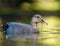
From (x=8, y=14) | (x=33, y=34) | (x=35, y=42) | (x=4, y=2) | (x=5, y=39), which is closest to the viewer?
(x=35, y=42)

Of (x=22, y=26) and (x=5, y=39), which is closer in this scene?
(x=5, y=39)

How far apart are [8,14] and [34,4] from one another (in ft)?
9.04

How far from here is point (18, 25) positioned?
1089cm

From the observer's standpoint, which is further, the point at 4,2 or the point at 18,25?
the point at 4,2

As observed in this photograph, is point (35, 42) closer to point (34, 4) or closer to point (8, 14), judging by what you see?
point (8, 14)

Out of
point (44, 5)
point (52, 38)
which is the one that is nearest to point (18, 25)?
point (52, 38)

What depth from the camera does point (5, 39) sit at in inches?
363

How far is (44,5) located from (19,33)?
14.2 m

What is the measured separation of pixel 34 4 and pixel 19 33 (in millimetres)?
14452

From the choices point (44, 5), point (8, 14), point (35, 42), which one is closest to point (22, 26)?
point (35, 42)

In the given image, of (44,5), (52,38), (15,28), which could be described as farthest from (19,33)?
(44,5)

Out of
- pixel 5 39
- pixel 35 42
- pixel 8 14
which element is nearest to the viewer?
pixel 35 42

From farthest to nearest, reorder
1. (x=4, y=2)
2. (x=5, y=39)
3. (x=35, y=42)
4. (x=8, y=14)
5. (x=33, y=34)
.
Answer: (x=4, y=2) < (x=8, y=14) < (x=33, y=34) < (x=5, y=39) < (x=35, y=42)

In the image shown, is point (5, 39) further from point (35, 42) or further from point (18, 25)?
point (18, 25)
